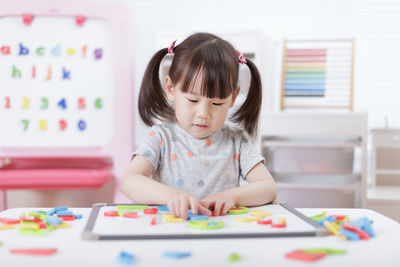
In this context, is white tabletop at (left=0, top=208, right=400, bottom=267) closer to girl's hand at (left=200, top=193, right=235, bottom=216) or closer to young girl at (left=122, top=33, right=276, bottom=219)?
girl's hand at (left=200, top=193, right=235, bottom=216)

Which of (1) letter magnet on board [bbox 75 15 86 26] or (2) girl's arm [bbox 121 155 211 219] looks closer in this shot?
(2) girl's arm [bbox 121 155 211 219]

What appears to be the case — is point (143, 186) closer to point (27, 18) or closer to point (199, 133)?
point (199, 133)

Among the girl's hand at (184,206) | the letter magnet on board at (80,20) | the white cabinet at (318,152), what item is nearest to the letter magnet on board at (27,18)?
the letter magnet on board at (80,20)

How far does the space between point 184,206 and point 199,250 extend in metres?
0.20

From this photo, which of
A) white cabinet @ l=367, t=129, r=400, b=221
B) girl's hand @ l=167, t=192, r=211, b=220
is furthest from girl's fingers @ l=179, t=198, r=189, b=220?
white cabinet @ l=367, t=129, r=400, b=221

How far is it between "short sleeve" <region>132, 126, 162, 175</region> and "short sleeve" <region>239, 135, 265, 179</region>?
8.7 inches

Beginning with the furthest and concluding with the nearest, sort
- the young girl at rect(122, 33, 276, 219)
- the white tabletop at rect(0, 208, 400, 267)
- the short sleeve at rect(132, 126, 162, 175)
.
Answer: the short sleeve at rect(132, 126, 162, 175), the young girl at rect(122, 33, 276, 219), the white tabletop at rect(0, 208, 400, 267)

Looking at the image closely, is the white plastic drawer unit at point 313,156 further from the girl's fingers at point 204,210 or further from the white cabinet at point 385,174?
the girl's fingers at point 204,210

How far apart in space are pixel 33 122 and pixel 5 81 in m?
0.25

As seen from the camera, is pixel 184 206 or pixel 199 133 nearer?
pixel 184 206

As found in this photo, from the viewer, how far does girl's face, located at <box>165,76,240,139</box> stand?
1.08 m

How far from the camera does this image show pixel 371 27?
107 inches

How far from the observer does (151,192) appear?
0.97 metres

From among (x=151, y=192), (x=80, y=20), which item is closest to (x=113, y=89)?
(x=80, y=20)
